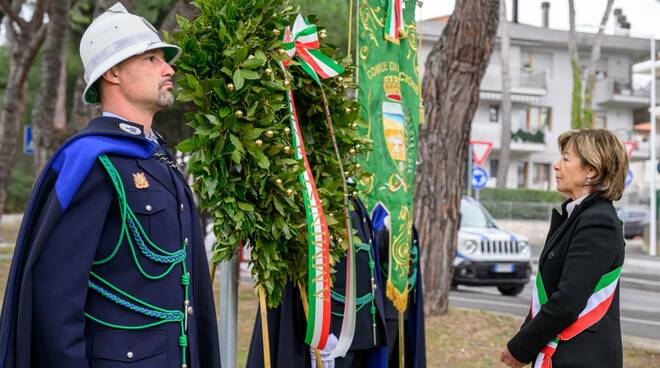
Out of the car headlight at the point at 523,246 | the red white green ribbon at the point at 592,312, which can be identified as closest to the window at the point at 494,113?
the car headlight at the point at 523,246

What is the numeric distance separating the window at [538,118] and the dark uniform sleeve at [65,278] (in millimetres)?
41661

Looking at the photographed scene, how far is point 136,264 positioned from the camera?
2.74 meters

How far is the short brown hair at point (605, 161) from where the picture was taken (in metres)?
3.60

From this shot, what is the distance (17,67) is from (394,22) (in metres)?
12.3

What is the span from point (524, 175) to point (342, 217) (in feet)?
135

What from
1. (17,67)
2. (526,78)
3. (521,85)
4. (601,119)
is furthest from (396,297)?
(601,119)

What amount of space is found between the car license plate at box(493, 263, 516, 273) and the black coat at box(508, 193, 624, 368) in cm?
1028

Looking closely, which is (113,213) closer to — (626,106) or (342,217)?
(342,217)

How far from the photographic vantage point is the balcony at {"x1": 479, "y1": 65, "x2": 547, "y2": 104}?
133 feet

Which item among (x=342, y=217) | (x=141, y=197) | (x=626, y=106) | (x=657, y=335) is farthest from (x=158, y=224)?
(x=626, y=106)

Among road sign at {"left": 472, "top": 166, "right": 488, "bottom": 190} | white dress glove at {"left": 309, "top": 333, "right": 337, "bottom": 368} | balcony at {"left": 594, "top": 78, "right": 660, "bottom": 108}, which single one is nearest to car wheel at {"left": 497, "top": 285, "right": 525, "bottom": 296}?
road sign at {"left": 472, "top": 166, "right": 488, "bottom": 190}

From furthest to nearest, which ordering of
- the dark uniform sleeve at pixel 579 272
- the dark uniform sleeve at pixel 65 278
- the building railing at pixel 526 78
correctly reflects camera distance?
the building railing at pixel 526 78 → the dark uniform sleeve at pixel 579 272 → the dark uniform sleeve at pixel 65 278

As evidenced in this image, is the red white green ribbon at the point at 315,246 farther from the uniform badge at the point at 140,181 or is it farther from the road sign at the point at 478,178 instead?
the road sign at the point at 478,178

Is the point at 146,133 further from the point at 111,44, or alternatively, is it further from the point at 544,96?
the point at 544,96
